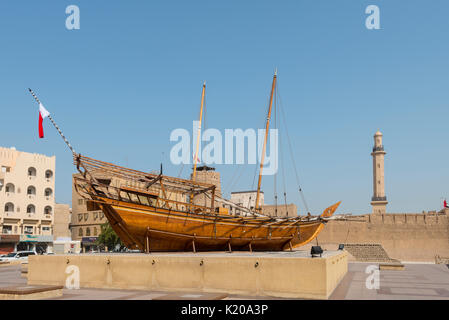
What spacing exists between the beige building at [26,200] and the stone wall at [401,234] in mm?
33572

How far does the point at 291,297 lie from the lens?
53.2 ft

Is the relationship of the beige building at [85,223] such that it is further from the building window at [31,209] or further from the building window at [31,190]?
the building window at [31,190]

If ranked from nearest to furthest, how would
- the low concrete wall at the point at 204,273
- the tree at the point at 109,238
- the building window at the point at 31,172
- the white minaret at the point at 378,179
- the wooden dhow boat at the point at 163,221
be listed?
the low concrete wall at the point at 204,273 → the wooden dhow boat at the point at 163,221 → the tree at the point at 109,238 → the building window at the point at 31,172 → the white minaret at the point at 378,179

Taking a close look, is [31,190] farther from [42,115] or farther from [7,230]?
[42,115]

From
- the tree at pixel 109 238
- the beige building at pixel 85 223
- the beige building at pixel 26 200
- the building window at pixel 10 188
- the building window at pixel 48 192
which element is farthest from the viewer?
the beige building at pixel 85 223

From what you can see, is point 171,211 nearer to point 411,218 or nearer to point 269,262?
point 269,262

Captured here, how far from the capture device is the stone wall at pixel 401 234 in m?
53.6

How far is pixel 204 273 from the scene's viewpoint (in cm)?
1769

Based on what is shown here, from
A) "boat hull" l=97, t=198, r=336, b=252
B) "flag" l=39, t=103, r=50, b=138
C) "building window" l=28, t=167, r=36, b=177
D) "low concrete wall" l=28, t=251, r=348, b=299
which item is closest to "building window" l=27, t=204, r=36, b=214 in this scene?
"building window" l=28, t=167, r=36, b=177

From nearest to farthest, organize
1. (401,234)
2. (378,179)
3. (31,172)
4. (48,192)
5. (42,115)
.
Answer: (42,115) < (31,172) < (48,192) < (401,234) < (378,179)

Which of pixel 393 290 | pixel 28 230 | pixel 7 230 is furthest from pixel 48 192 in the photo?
pixel 393 290

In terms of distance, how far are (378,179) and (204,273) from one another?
70.1m

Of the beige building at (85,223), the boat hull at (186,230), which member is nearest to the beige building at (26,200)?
the beige building at (85,223)

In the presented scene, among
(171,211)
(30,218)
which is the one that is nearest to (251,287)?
(171,211)
